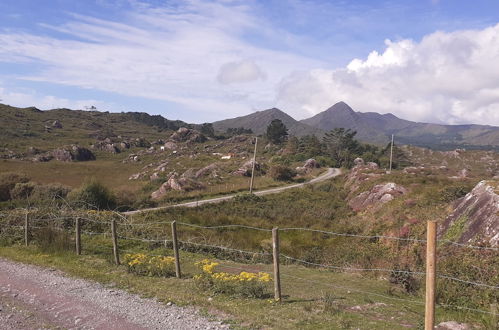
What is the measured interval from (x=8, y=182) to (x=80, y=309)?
109ft

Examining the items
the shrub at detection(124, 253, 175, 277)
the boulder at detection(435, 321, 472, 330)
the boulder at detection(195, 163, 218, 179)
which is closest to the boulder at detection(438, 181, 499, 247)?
the boulder at detection(435, 321, 472, 330)

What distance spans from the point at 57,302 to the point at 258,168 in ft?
201

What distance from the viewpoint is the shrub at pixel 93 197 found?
31394 millimetres

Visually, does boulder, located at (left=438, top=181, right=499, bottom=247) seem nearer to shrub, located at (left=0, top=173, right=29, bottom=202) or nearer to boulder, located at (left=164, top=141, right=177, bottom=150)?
shrub, located at (left=0, top=173, right=29, bottom=202)

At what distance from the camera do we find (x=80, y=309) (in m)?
8.63

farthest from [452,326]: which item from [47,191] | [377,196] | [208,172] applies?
[208,172]

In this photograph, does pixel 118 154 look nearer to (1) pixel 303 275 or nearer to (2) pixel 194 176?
(2) pixel 194 176

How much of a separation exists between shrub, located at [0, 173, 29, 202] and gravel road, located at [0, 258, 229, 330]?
28.1 m

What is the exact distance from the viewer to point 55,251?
14609mm

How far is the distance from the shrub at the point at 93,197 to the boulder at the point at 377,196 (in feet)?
75.4

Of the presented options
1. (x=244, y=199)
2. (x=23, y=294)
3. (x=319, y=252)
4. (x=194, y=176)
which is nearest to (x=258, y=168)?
(x=194, y=176)

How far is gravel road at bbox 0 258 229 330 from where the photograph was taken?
775cm

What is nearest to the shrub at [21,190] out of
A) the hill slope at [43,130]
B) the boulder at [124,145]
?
the hill slope at [43,130]

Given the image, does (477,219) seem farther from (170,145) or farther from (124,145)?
(124,145)
